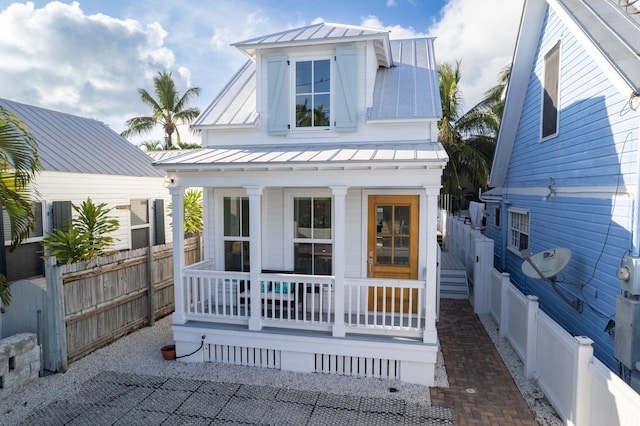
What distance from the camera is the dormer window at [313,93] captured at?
23.6 feet

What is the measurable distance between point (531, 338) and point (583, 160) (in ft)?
10.1

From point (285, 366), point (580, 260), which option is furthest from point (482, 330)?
point (285, 366)

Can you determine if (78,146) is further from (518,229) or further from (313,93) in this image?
(518,229)

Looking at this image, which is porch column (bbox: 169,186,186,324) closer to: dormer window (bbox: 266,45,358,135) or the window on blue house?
dormer window (bbox: 266,45,358,135)

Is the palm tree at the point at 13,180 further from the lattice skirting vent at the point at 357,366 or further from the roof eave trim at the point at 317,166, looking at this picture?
the lattice skirting vent at the point at 357,366

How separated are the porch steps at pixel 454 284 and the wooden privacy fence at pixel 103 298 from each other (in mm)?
7576

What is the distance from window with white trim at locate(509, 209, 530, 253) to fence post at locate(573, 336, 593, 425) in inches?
202

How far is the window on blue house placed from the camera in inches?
286

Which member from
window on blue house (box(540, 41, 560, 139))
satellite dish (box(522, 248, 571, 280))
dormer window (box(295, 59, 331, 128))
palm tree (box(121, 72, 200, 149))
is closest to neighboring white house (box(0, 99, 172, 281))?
dormer window (box(295, 59, 331, 128))

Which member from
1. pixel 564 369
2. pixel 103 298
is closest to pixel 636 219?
pixel 564 369

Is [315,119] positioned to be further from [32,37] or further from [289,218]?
[32,37]

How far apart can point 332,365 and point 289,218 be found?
2962 millimetres

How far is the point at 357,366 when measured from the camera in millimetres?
6102

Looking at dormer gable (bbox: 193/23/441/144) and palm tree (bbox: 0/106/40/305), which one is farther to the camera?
dormer gable (bbox: 193/23/441/144)
